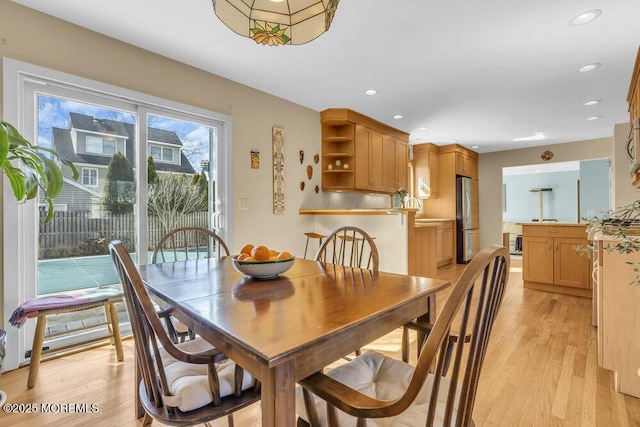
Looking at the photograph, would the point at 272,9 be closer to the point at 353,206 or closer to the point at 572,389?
the point at 572,389


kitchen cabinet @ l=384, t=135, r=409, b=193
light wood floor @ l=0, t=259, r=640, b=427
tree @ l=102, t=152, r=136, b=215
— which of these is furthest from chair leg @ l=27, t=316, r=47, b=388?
kitchen cabinet @ l=384, t=135, r=409, b=193

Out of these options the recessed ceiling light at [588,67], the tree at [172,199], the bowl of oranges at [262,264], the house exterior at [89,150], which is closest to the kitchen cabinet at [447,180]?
the recessed ceiling light at [588,67]

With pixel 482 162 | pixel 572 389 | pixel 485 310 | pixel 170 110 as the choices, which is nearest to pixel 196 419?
pixel 485 310

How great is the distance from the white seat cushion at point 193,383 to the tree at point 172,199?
6.25 feet

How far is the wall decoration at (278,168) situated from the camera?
11.9 feet

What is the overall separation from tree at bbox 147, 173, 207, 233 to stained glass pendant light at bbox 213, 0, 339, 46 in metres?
1.91

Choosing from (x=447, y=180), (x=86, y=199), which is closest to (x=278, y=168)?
(x=86, y=199)

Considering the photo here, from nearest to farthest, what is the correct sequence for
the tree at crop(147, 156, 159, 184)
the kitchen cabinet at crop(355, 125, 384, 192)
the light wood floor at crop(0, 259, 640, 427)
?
the light wood floor at crop(0, 259, 640, 427) < the tree at crop(147, 156, 159, 184) < the kitchen cabinet at crop(355, 125, 384, 192)

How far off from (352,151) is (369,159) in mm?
385

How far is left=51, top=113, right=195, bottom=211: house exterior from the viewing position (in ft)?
7.63

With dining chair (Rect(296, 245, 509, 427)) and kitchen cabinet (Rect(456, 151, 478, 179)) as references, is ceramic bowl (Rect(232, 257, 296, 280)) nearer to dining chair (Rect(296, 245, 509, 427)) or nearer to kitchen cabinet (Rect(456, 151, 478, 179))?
dining chair (Rect(296, 245, 509, 427))

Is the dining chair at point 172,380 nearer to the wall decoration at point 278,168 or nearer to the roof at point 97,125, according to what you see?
the roof at point 97,125

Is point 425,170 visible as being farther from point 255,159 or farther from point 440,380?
point 440,380

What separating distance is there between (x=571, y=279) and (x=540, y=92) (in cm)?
218
